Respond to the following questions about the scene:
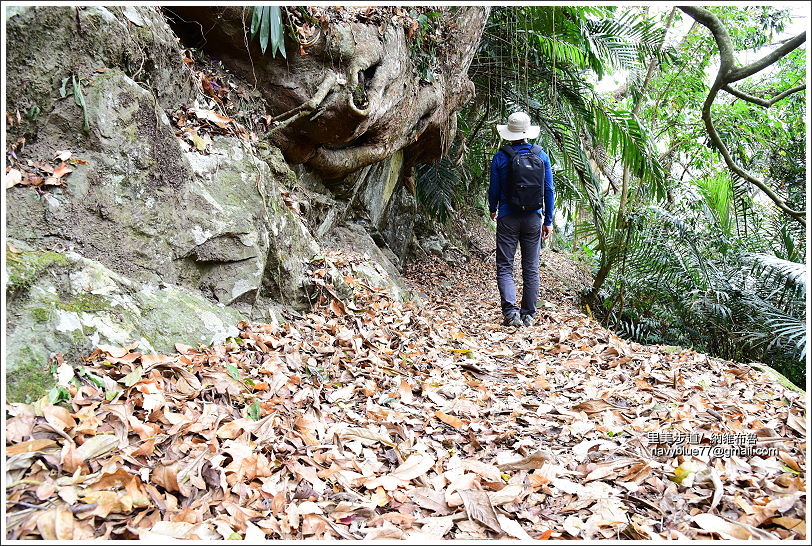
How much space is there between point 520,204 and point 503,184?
265mm

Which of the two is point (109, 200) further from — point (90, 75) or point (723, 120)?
point (723, 120)

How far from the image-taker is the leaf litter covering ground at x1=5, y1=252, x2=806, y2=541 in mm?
1362

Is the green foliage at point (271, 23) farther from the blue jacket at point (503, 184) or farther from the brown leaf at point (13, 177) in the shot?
the blue jacket at point (503, 184)

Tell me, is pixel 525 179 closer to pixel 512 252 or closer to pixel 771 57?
pixel 512 252

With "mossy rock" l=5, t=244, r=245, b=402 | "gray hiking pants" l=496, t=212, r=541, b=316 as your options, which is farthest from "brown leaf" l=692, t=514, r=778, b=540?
"gray hiking pants" l=496, t=212, r=541, b=316

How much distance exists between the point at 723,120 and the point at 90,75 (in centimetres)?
886

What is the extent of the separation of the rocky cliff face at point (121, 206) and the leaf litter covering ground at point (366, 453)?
0.19 meters

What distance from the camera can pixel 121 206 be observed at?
2363mm

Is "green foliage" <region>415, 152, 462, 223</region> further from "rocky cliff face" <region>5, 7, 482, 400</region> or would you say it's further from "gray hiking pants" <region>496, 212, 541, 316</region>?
"rocky cliff face" <region>5, 7, 482, 400</region>

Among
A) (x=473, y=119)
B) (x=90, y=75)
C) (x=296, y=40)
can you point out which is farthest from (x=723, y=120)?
(x=90, y=75)

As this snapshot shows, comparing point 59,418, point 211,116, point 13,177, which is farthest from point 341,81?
point 59,418

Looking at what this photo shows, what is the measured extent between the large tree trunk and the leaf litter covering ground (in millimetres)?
2013

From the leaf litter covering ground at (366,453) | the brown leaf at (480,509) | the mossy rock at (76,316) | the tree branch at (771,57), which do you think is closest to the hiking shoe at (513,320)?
the leaf litter covering ground at (366,453)

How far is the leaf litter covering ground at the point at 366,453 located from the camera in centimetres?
136
